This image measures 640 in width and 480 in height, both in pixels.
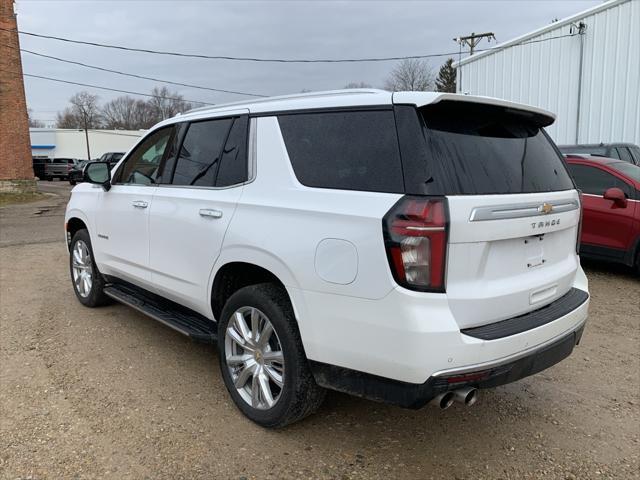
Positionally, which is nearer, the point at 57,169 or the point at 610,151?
the point at 610,151

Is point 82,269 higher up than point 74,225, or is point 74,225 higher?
point 74,225

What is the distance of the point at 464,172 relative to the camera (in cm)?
254

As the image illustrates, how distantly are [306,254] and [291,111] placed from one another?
0.93 meters

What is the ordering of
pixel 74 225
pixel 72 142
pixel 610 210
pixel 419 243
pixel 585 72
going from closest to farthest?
pixel 419 243, pixel 74 225, pixel 610 210, pixel 585 72, pixel 72 142

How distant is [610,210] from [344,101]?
5474 mm

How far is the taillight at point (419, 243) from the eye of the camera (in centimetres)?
236

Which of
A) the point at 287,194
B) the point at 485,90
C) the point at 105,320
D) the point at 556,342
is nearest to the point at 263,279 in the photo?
the point at 287,194

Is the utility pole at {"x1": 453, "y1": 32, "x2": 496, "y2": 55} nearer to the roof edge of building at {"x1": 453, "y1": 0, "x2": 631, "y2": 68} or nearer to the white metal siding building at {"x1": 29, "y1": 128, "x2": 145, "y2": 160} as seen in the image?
the roof edge of building at {"x1": 453, "y1": 0, "x2": 631, "y2": 68}

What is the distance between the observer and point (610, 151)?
1144cm

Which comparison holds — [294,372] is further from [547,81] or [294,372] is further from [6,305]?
[547,81]

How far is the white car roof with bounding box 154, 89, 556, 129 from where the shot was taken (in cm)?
255

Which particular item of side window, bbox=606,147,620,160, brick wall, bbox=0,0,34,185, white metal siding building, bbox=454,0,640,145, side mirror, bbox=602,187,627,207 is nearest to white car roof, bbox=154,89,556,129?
side mirror, bbox=602,187,627,207

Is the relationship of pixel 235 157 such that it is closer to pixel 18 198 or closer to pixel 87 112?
pixel 18 198

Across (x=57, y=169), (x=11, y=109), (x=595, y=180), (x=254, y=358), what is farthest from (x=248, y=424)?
(x=57, y=169)
